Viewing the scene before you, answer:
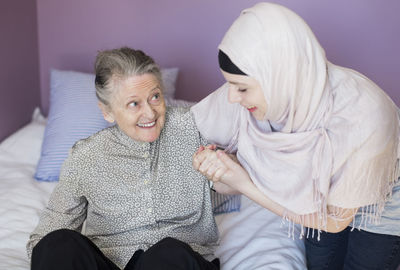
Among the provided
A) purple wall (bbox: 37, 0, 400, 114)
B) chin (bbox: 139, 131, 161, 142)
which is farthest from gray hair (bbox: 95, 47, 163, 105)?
purple wall (bbox: 37, 0, 400, 114)

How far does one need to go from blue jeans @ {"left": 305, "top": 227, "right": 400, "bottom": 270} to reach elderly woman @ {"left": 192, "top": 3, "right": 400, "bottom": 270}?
0.02 m

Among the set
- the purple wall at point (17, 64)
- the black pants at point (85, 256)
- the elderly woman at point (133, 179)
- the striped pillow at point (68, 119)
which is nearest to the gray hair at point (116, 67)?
the elderly woman at point (133, 179)

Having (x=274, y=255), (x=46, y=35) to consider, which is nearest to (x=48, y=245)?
(x=274, y=255)

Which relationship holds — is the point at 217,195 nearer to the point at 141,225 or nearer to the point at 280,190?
the point at 141,225

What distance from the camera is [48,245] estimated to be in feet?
4.14

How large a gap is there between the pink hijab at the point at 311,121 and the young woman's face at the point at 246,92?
0.06ft

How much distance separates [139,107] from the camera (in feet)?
4.63

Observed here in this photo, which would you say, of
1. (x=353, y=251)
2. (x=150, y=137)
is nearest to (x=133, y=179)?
(x=150, y=137)

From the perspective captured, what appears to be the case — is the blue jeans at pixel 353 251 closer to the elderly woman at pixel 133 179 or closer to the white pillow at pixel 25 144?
the elderly woman at pixel 133 179

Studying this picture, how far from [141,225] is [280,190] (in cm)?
48

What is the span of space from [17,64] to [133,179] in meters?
1.43

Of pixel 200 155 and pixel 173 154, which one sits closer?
pixel 200 155

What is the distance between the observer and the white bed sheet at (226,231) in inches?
62.0

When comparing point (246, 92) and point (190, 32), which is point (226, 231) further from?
point (190, 32)
